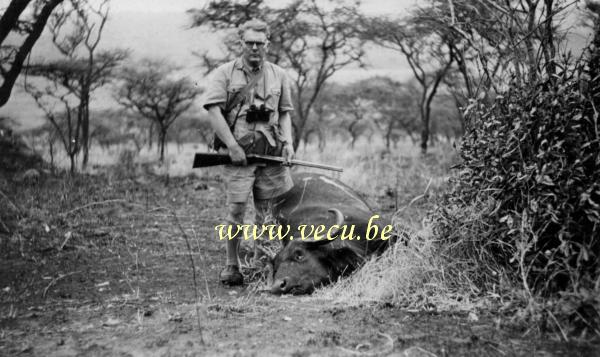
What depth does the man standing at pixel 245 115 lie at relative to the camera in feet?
14.0

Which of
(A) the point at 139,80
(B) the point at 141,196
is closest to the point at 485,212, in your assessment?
(B) the point at 141,196

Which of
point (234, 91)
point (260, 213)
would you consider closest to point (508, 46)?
point (234, 91)

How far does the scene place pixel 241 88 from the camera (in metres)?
4.37

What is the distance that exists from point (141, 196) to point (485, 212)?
20.9 ft

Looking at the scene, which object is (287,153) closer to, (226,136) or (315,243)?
(226,136)

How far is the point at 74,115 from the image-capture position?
19547mm

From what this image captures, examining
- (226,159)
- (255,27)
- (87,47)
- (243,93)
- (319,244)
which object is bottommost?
(319,244)

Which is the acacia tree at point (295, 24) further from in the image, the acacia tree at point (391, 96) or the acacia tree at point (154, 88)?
the acacia tree at point (391, 96)

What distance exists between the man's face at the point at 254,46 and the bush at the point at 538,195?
1739 mm

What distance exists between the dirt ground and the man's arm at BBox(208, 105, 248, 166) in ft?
2.45

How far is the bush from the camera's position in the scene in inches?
122

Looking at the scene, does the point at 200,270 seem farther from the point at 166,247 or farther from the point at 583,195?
the point at 583,195

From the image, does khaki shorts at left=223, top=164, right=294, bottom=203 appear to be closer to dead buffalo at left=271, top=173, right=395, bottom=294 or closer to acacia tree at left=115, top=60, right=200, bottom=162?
dead buffalo at left=271, top=173, right=395, bottom=294

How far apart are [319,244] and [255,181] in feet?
2.60
